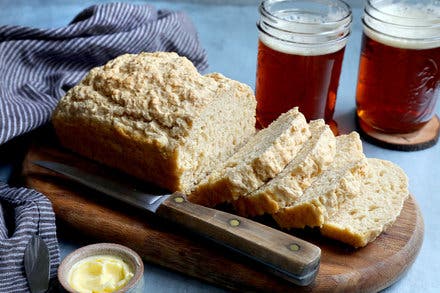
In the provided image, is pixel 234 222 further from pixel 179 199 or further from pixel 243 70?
pixel 243 70

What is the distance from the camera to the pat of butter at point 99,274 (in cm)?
290

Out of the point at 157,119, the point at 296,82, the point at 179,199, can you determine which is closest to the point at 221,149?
the point at 157,119

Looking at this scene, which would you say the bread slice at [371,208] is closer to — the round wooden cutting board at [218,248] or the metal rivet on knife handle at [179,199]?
the round wooden cutting board at [218,248]

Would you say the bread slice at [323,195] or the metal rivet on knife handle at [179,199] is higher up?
the bread slice at [323,195]

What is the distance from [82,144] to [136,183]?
16.8 inches

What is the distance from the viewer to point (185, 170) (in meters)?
3.49

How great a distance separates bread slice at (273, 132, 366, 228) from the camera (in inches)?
127

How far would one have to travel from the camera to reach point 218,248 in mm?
3213

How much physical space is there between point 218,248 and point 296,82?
4.15 feet

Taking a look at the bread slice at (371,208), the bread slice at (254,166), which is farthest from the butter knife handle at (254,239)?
the bread slice at (371,208)

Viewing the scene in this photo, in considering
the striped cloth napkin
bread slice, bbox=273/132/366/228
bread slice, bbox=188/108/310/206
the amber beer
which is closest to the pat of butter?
bread slice, bbox=188/108/310/206

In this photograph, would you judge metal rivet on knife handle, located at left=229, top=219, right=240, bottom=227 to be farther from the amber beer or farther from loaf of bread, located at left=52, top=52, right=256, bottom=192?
the amber beer

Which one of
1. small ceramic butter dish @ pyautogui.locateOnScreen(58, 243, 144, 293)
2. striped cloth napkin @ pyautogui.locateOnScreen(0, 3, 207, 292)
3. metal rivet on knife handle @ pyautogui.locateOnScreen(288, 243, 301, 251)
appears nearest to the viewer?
small ceramic butter dish @ pyautogui.locateOnScreen(58, 243, 144, 293)

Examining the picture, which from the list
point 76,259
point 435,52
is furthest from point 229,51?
point 76,259
